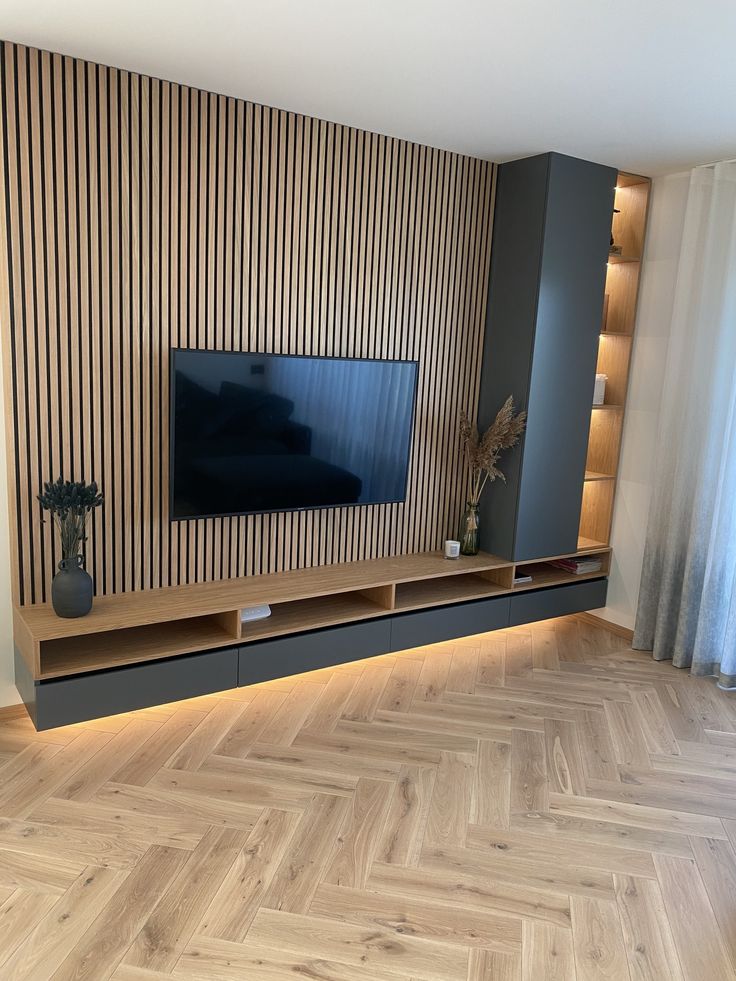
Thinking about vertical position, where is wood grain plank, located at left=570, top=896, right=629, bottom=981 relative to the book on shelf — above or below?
below

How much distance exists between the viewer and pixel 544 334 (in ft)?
13.0

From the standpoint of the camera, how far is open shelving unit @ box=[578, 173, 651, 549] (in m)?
4.30

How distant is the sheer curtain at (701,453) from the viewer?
12.5ft

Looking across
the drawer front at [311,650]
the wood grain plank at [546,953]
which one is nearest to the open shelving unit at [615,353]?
the drawer front at [311,650]

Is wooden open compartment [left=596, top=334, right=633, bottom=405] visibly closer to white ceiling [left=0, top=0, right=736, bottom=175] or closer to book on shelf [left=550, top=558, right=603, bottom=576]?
book on shelf [left=550, top=558, right=603, bottom=576]

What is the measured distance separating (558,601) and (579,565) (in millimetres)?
273

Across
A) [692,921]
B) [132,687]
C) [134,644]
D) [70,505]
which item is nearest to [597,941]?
[692,921]

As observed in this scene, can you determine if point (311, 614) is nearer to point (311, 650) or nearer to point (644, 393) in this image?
point (311, 650)


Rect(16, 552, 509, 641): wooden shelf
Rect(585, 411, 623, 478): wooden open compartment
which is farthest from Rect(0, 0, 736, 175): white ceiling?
Rect(16, 552, 509, 641): wooden shelf

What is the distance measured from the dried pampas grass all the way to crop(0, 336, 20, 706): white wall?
223 cm

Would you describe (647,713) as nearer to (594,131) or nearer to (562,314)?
(562,314)

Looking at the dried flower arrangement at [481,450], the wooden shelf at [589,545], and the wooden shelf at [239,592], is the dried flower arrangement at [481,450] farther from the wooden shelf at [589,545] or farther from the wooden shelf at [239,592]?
the wooden shelf at [589,545]

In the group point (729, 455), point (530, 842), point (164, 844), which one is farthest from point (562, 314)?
point (164, 844)

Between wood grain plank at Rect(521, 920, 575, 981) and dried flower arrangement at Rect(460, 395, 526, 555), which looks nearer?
wood grain plank at Rect(521, 920, 575, 981)
